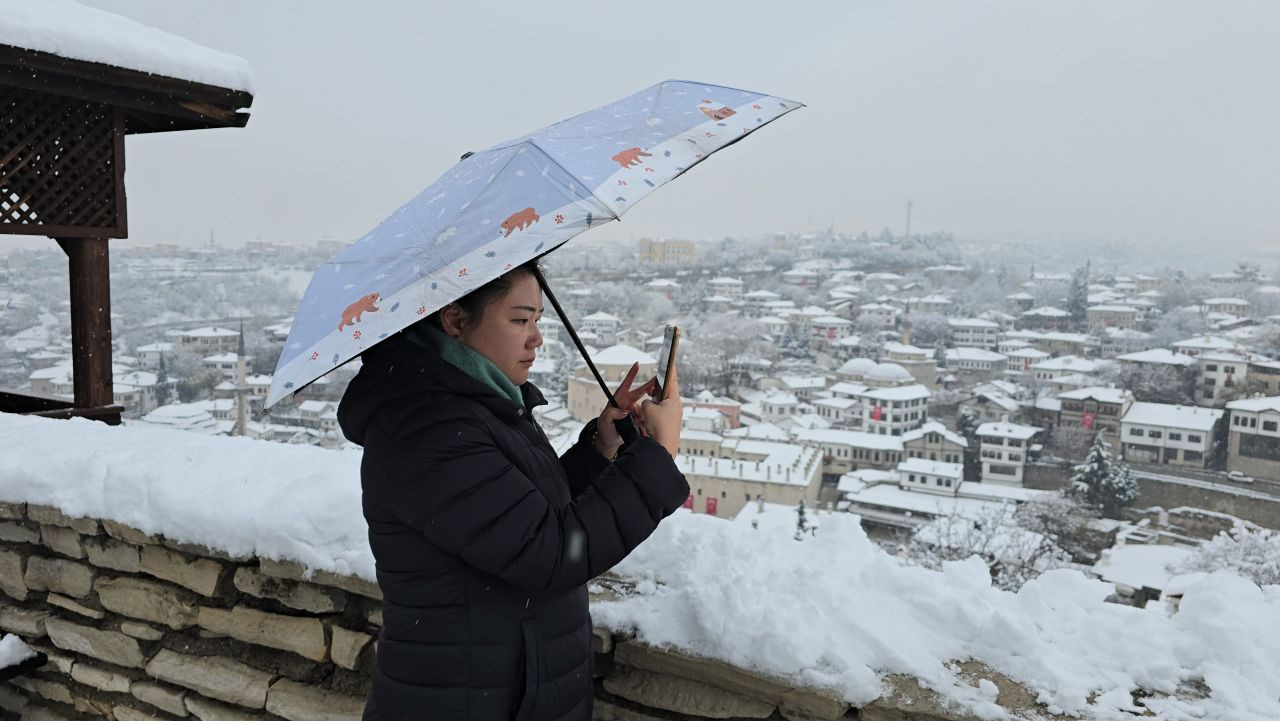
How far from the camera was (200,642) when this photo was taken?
6.65ft

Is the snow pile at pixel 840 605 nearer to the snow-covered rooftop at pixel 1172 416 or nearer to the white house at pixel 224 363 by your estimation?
→ the white house at pixel 224 363

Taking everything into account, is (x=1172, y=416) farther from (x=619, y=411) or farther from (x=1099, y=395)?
(x=619, y=411)

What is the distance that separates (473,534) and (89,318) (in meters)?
3.80

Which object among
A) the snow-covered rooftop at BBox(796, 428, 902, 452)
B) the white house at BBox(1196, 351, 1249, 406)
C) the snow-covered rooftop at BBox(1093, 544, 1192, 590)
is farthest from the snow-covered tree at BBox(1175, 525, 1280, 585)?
the snow-covered rooftop at BBox(796, 428, 902, 452)

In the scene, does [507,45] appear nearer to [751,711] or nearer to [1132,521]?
[1132,521]

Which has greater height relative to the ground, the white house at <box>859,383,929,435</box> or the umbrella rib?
the umbrella rib

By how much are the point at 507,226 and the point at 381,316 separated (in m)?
0.19

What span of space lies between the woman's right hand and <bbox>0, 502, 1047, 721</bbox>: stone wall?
51 cm

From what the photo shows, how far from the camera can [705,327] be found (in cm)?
3045

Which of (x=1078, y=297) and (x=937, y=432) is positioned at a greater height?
(x=1078, y=297)

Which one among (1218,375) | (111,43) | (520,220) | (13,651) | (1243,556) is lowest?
(1243,556)

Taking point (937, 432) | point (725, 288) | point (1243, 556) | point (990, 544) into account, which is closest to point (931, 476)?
point (937, 432)

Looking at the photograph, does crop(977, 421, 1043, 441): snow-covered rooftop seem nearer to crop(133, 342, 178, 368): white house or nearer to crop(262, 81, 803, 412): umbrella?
crop(133, 342, 178, 368): white house

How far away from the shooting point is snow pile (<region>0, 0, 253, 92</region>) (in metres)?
3.07
